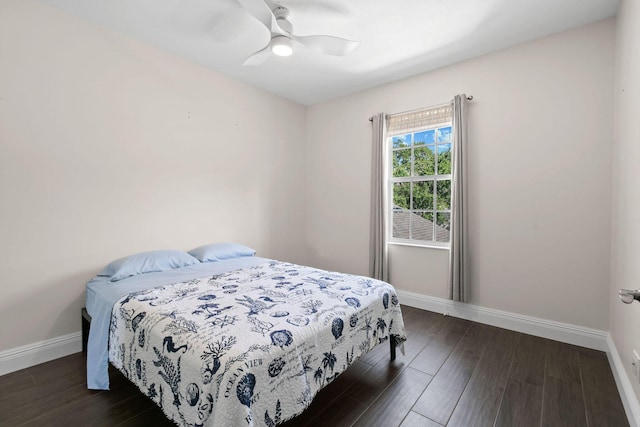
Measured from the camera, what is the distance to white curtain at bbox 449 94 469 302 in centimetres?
295

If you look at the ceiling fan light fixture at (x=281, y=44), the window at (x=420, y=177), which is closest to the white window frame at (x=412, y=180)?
the window at (x=420, y=177)

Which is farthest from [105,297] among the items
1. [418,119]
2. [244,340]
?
[418,119]

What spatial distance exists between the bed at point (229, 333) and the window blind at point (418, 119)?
6.58ft

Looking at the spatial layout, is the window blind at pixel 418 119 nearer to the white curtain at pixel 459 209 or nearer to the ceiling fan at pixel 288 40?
the white curtain at pixel 459 209

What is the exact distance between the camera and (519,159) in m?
2.72

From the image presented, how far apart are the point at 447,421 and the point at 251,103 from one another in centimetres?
369

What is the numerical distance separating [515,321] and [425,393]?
1501 mm

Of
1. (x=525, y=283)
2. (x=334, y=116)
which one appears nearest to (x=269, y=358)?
(x=525, y=283)

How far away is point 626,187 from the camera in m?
1.90

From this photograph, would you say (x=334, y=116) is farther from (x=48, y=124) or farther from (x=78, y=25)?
(x=48, y=124)

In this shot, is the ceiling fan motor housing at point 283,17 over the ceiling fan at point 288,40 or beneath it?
over

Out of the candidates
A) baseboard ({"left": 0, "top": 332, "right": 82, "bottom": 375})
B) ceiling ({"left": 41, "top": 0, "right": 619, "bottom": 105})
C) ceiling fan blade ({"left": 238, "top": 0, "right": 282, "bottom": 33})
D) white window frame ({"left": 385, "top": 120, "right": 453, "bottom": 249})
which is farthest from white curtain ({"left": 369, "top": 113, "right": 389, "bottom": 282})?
baseboard ({"left": 0, "top": 332, "right": 82, "bottom": 375})

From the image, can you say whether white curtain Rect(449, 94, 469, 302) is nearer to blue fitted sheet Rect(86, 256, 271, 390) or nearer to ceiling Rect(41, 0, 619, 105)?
ceiling Rect(41, 0, 619, 105)

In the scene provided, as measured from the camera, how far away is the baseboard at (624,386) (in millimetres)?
1551
